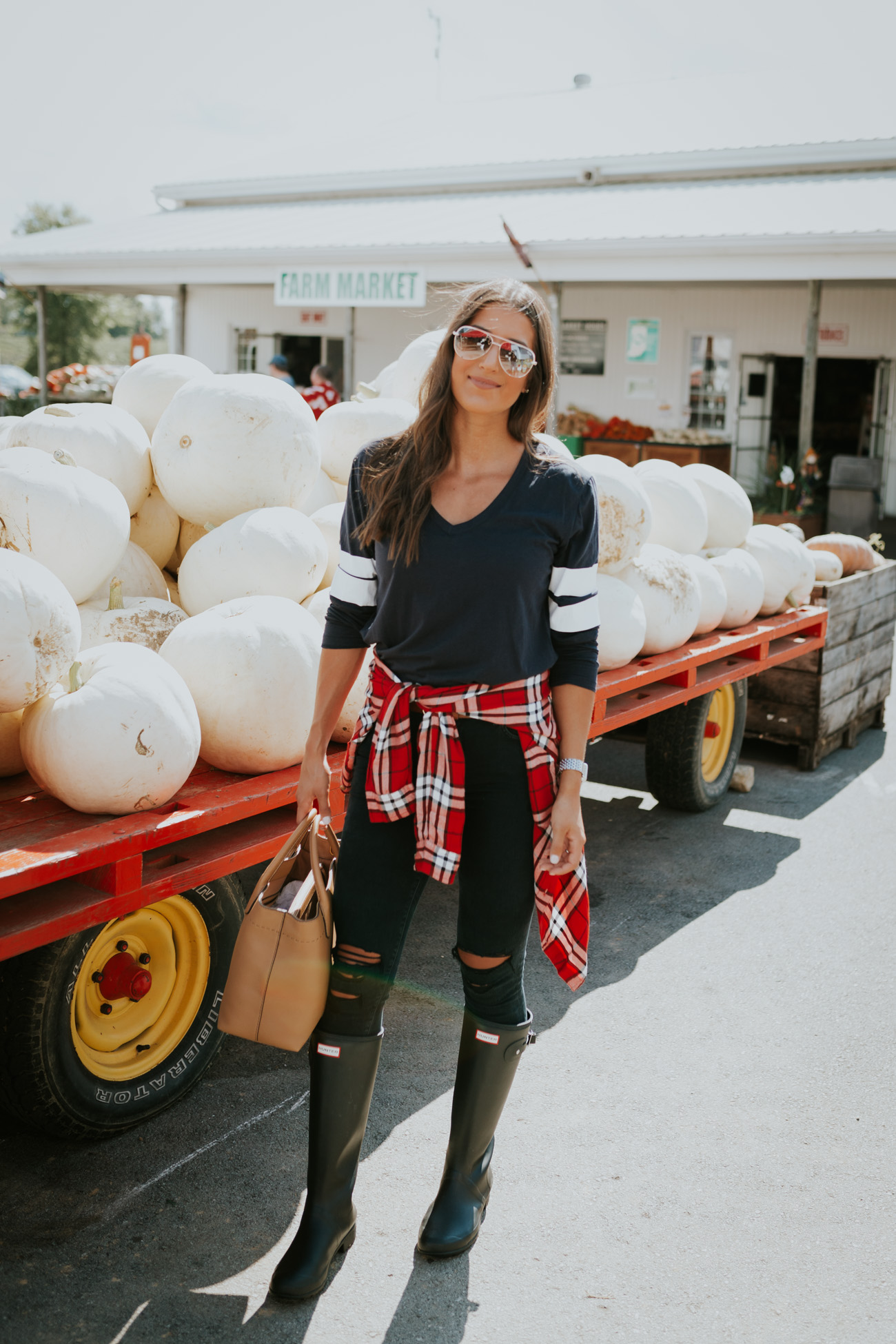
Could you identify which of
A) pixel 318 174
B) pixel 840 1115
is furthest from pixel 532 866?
pixel 318 174

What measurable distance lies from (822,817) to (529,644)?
4.23 m

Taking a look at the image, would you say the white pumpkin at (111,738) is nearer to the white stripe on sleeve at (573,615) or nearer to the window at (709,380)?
the white stripe on sleeve at (573,615)

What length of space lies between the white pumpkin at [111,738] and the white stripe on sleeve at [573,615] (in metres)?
1.03

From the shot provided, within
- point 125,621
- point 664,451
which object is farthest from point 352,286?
point 125,621

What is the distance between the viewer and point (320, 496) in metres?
4.62

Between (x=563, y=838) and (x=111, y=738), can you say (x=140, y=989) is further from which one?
(x=563, y=838)

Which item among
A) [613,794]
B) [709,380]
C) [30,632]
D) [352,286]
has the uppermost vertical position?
[352,286]

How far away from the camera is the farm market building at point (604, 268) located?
14.6 metres

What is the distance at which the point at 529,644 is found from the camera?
8.17ft

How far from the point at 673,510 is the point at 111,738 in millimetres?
3451

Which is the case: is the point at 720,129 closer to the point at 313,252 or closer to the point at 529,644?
the point at 313,252

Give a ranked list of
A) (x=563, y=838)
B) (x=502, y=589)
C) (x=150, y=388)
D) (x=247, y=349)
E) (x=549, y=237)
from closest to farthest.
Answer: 1. (x=502, y=589)
2. (x=563, y=838)
3. (x=150, y=388)
4. (x=549, y=237)
5. (x=247, y=349)

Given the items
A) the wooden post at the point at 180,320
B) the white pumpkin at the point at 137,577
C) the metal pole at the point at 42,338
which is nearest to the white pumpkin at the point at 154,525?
the white pumpkin at the point at 137,577

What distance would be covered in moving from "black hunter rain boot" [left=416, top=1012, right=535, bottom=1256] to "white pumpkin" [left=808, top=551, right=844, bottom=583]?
509cm
